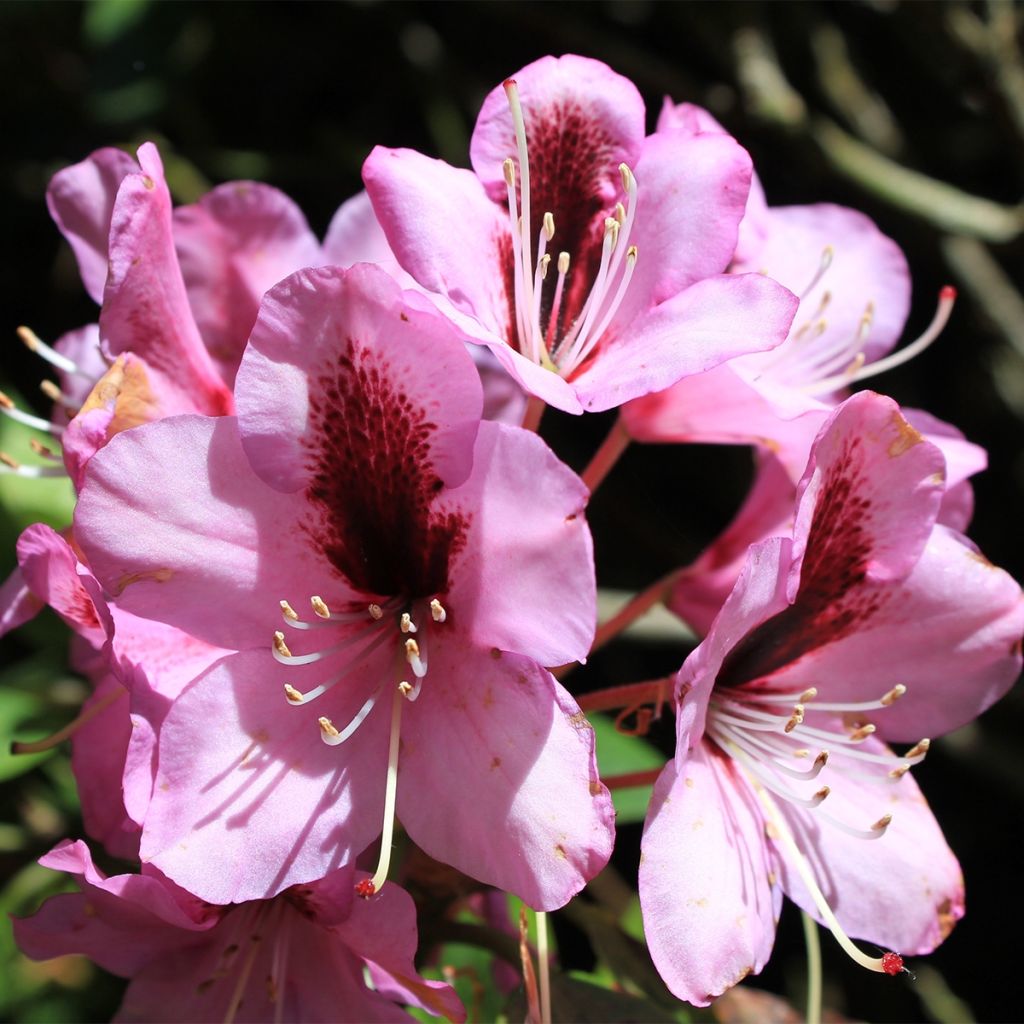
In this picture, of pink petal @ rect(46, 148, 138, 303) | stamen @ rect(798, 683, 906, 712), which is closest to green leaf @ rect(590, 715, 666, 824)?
Answer: stamen @ rect(798, 683, 906, 712)

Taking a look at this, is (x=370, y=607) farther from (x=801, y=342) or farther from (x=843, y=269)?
(x=843, y=269)

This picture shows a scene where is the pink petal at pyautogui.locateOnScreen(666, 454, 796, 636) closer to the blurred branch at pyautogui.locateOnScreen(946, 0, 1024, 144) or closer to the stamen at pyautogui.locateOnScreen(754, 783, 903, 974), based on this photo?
the stamen at pyautogui.locateOnScreen(754, 783, 903, 974)

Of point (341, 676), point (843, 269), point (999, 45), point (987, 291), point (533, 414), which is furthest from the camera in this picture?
point (987, 291)

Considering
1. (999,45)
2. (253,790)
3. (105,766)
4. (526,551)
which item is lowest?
(105,766)

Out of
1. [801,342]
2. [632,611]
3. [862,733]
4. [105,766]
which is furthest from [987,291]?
[105,766]

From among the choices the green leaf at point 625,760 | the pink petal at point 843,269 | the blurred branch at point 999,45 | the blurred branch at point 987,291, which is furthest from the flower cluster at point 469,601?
the blurred branch at point 987,291

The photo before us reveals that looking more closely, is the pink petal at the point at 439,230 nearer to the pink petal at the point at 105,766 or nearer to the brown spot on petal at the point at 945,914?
the pink petal at the point at 105,766
